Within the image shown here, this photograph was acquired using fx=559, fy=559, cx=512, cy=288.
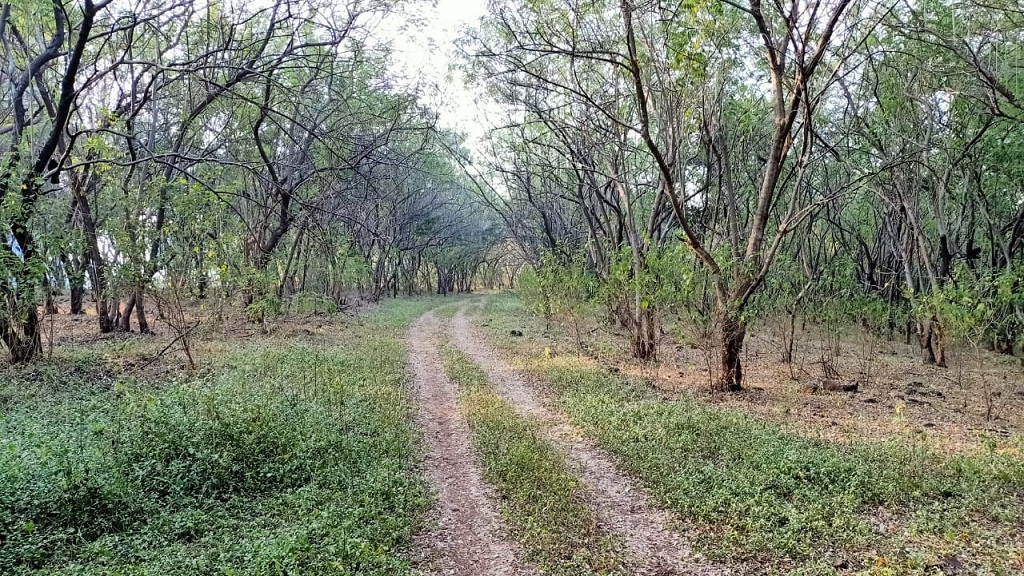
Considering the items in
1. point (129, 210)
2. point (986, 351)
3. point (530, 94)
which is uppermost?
point (530, 94)

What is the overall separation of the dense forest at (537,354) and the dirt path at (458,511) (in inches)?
1.4

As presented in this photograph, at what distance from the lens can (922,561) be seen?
155 inches

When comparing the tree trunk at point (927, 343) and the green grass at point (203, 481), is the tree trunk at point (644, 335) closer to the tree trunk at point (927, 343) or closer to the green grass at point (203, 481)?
the green grass at point (203, 481)

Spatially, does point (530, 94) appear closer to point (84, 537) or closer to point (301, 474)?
point (301, 474)

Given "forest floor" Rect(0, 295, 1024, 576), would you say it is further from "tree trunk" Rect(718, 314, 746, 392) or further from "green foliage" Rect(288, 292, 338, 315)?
"green foliage" Rect(288, 292, 338, 315)

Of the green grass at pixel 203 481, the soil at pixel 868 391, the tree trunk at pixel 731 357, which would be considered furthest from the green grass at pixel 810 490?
the green grass at pixel 203 481

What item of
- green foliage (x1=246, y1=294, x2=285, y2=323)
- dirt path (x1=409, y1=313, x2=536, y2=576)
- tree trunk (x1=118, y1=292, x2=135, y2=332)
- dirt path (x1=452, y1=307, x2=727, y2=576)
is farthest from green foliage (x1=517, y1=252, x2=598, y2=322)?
tree trunk (x1=118, y1=292, x2=135, y2=332)

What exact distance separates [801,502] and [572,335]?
1212cm

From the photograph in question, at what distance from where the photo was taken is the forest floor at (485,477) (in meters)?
4.11

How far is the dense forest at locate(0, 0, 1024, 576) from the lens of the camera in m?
4.42

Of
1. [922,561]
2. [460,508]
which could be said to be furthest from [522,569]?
[922,561]

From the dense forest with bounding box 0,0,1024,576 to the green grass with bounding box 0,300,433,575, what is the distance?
32mm

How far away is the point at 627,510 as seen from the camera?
5.04 m

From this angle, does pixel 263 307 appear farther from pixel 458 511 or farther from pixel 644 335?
pixel 458 511
